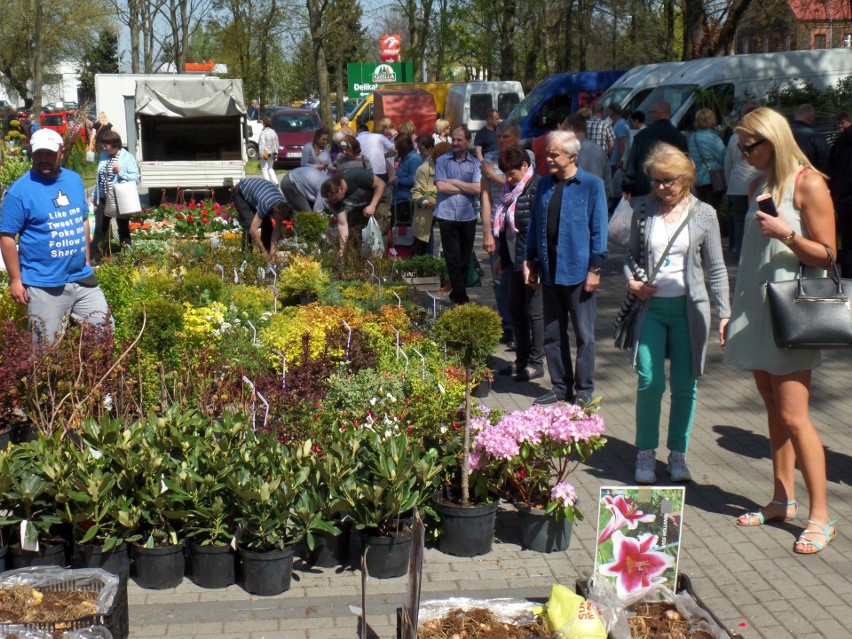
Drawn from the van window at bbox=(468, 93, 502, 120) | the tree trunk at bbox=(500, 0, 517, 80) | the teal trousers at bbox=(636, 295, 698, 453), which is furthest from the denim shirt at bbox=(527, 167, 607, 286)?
the tree trunk at bbox=(500, 0, 517, 80)

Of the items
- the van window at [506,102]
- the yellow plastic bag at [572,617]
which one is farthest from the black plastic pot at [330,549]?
the van window at [506,102]

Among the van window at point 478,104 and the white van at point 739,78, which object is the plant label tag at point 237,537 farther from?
the van window at point 478,104

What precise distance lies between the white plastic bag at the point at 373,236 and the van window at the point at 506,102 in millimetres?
21049

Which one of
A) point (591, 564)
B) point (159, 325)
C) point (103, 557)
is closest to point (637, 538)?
point (591, 564)

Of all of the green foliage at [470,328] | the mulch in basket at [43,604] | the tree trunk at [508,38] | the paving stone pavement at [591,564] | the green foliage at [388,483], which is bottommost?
the paving stone pavement at [591,564]

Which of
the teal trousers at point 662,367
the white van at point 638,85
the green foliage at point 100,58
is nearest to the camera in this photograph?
the teal trousers at point 662,367

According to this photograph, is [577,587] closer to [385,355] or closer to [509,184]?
[385,355]

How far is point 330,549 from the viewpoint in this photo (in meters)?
4.84

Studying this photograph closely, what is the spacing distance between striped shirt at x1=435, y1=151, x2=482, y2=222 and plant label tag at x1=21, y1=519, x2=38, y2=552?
19.0ft

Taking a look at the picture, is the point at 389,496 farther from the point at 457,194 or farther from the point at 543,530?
the point at 457,194

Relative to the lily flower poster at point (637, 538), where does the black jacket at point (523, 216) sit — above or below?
above

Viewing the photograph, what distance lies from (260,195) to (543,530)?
19.5 ft

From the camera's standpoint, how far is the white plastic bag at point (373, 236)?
10617mm

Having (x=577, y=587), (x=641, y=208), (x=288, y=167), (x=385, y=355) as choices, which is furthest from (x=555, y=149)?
(x=288, y=167)
